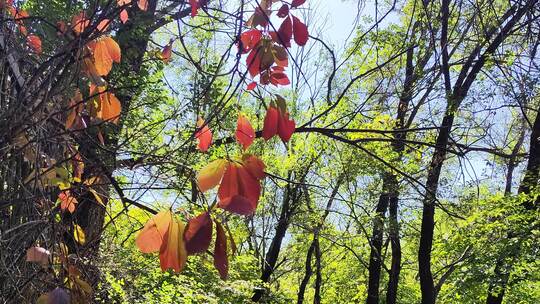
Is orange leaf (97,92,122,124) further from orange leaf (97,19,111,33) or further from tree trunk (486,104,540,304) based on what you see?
tree trunk (486,104,540,304)

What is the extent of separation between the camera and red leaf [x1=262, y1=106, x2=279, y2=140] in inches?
32.6

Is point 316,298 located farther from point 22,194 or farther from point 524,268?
point 22,194

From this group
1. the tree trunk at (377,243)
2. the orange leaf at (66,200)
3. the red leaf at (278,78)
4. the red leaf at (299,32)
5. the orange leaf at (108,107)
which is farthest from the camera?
the tree trunk at (377,243)

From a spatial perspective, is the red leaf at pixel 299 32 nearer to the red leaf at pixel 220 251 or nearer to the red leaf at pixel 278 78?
the red leaf at pixel 278 78

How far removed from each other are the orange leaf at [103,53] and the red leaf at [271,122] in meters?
0.36

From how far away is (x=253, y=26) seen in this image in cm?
83

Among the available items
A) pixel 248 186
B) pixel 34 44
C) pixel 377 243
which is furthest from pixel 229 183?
pixel 377 243

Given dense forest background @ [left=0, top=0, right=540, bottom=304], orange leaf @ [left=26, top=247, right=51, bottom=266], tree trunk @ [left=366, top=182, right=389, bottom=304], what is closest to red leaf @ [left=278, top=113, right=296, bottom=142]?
dense forest background @ [left=0, top=0, right=540, bottom=304]

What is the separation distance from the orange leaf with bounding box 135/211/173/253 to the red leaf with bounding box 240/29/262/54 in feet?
1.03

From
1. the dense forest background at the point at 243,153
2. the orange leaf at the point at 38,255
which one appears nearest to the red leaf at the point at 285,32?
the dense forest background at the point at 243,153

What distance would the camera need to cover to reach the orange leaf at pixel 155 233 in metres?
0.69

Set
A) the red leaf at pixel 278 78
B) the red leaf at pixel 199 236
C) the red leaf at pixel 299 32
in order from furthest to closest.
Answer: the red leaf at pixel 278 78
the red leaf at pixel 299 32
the red leaf at pixel 199 236

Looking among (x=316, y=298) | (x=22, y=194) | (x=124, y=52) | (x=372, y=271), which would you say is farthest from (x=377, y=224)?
(x=22, y=194)

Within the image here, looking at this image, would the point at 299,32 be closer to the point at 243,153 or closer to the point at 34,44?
the point at 243,153
